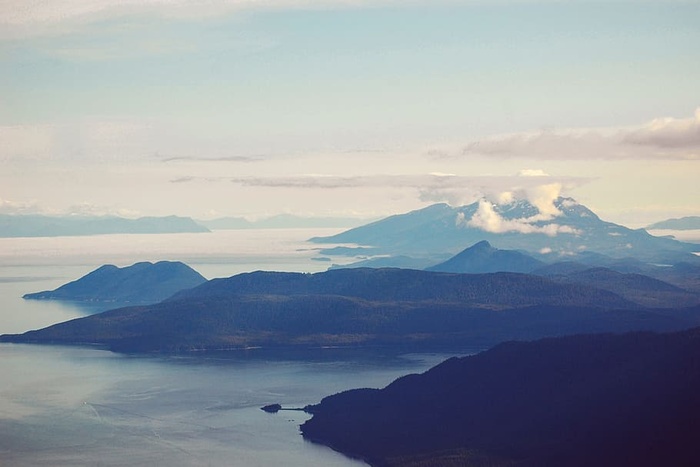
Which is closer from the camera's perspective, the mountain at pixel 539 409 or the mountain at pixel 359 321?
the mountain at pixel 539 409

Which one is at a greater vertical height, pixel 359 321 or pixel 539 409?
pixel 359 321

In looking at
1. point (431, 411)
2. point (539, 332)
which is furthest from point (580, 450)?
point (539, 332)

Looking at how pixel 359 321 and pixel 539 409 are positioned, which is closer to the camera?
pixel 539 409

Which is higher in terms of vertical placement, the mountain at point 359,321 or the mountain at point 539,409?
the mountain at point 359,321
